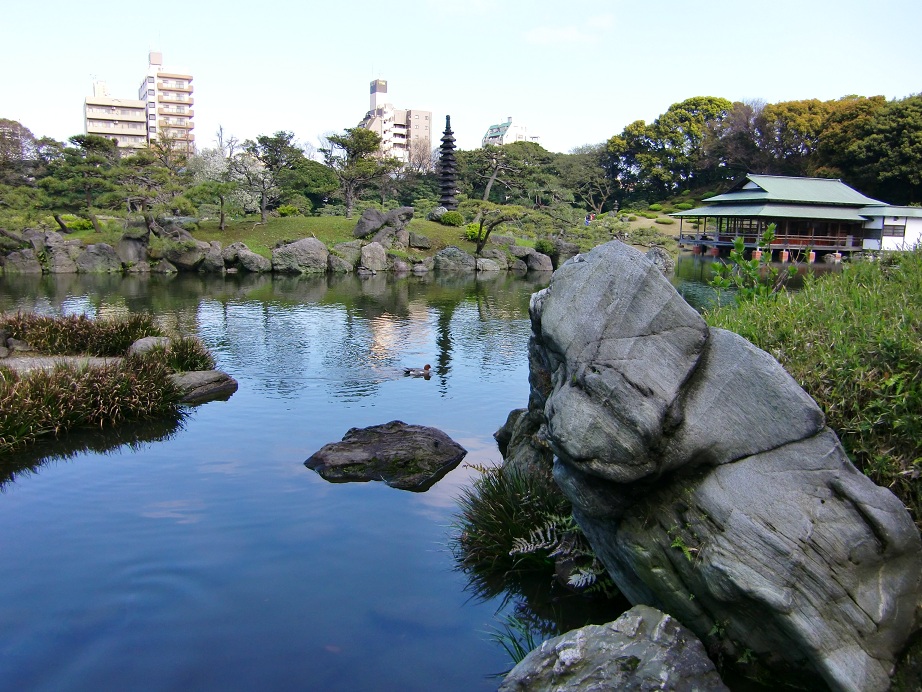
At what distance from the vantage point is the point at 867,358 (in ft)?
19.2

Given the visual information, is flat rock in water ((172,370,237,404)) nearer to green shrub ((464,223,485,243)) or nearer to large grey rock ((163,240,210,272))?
large grey rock ((163,240,210,272))

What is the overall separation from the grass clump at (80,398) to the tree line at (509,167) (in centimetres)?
2709

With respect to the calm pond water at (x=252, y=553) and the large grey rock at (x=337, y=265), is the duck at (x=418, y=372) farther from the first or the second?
the large grey rock at (x=337, y=265)

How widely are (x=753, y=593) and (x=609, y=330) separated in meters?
2.05

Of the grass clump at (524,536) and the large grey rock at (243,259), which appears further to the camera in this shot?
the large grey rock at (243,259)

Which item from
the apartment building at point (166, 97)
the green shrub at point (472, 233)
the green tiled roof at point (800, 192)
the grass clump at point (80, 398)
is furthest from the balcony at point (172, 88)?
the grass clump at point (80, 398)

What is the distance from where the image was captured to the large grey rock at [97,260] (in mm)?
36094

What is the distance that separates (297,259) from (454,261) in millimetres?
9298

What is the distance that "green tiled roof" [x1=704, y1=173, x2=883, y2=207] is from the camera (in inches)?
1905

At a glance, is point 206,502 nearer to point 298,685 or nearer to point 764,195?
point 298,685

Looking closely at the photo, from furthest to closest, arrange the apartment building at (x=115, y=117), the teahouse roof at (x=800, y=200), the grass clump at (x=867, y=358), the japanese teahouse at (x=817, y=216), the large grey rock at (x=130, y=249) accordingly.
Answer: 1. the apartment building at (x=115, y=117)
2. the teahouse roof at (x=800, y=200)
3. the japanese teahouse at (x=817, y=216)
4. the large grey rock at (x=130, y=249)
5. the grass clump at (x=867, y=358)

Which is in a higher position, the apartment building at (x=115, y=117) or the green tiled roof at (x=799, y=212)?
the apartment building at (x=115, y=117)

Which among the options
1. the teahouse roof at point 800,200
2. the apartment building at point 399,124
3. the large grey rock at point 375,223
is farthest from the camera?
the apartment building at point 399,124

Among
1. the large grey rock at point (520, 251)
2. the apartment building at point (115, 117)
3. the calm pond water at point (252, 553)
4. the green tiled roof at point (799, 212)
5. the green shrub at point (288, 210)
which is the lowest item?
the calm pond water at point (252, 553)
